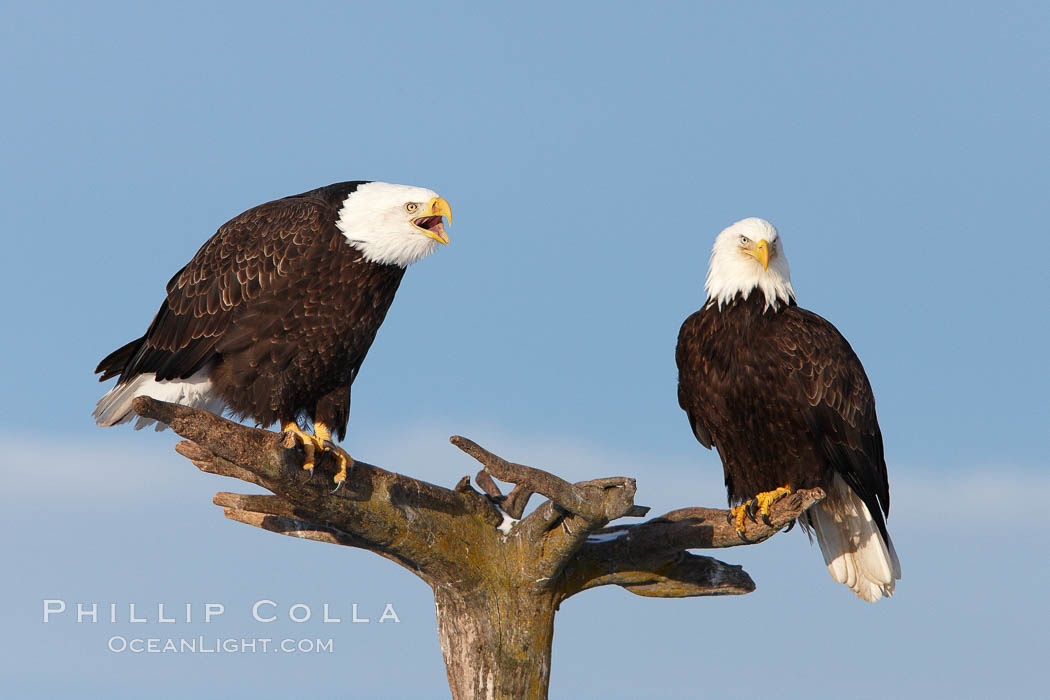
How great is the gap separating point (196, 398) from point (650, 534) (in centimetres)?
328

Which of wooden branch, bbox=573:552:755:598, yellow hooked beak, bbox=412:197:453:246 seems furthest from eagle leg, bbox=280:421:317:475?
wooden branch, bbox=573:552:755:598

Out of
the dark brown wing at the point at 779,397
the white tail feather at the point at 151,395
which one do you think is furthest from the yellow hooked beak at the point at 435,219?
the dark brown wing at the point at 779,397

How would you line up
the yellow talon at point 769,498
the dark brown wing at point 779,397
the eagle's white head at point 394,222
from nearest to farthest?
the eagle's white head at point 394,222, the dark brown wing at point 779,397, the yellow talon at point 769,498

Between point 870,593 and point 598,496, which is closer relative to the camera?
point 598,496

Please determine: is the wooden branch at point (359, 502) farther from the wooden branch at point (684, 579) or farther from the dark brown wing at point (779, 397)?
the dark brown wing at point (779, 397)

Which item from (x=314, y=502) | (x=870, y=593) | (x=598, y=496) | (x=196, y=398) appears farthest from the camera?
(x=870, y=593)

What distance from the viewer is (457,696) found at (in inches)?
314

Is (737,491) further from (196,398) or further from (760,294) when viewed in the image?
(196,398)

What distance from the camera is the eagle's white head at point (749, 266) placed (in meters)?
7.75

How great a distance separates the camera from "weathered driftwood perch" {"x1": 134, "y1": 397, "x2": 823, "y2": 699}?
725cm

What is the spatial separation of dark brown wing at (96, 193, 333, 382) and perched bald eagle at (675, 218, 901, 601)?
2.71 metres

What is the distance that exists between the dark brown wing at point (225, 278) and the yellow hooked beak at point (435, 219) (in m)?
0.61

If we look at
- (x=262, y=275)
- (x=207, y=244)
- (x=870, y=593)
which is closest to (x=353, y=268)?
(x=262, y=275)

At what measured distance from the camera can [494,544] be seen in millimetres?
7965
